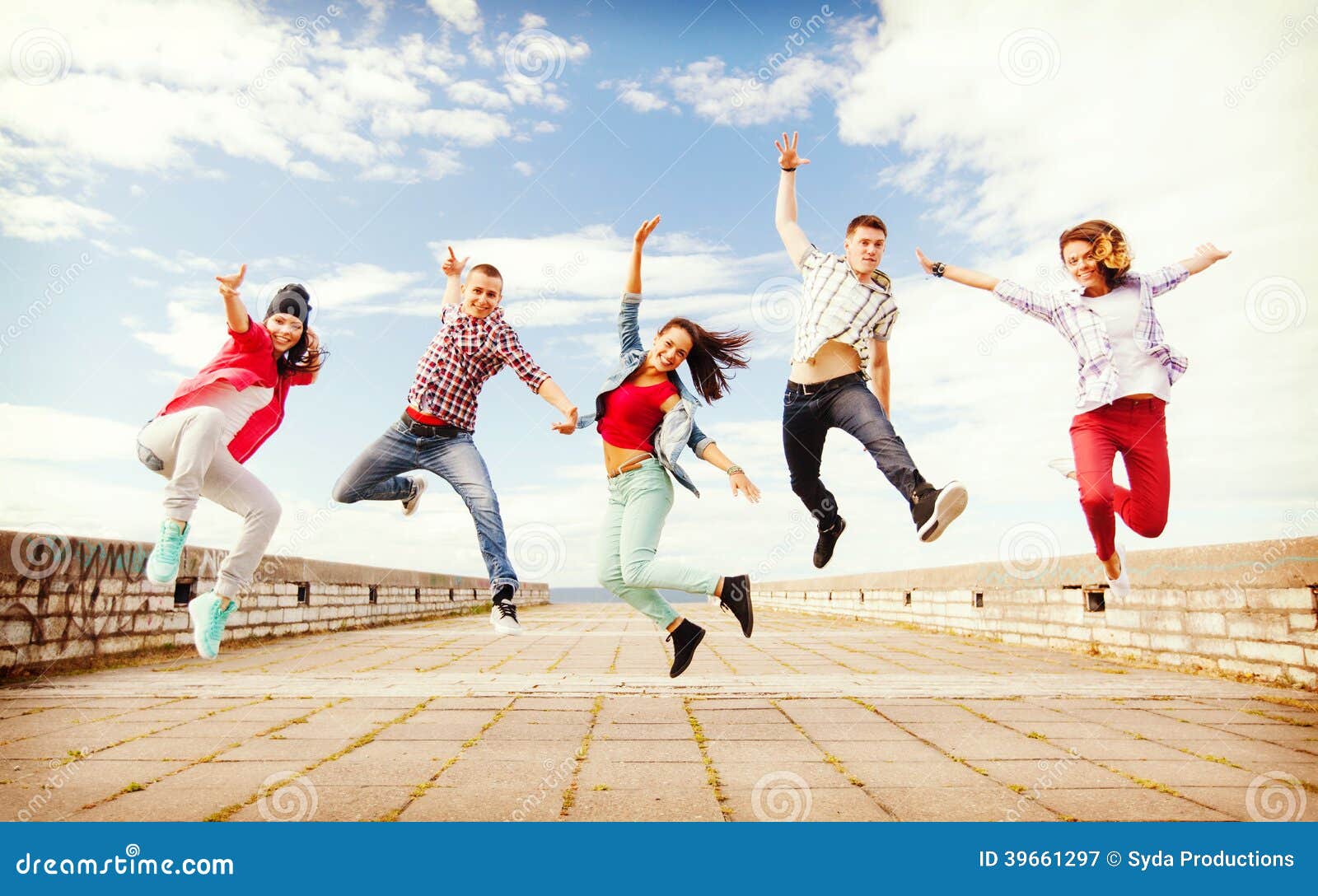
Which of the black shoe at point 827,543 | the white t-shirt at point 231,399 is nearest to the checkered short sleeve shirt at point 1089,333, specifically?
the black shoe at point 827,543

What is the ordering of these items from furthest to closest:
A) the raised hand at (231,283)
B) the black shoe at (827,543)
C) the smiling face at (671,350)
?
1. the smiling face at (671,350)
2. the black shoe at (827,543)
3. the raised hand at (231,283)

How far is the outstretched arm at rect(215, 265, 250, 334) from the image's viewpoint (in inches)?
90.4

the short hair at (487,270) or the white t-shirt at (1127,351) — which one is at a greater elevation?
the short hair at (487,270)

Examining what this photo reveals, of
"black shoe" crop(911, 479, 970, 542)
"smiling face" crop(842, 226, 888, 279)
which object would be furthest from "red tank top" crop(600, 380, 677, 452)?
"black shoe" crop(911, 479, 970, 542)

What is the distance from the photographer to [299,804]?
9.42ft

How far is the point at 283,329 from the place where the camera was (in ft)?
7.85

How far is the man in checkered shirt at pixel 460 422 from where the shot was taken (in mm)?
2547

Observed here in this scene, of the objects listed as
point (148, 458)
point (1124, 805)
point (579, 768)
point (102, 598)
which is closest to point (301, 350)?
point (148, 458)

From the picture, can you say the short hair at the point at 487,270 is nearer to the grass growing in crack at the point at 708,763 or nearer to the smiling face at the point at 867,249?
the smiling face at the point at 867,249

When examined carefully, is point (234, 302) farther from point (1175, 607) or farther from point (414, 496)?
point (1175, 607)

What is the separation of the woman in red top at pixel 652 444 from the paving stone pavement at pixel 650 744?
0.78 meters

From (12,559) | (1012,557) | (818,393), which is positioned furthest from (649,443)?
(12,559)

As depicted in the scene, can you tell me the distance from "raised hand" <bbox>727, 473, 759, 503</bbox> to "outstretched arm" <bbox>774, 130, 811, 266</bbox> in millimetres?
699

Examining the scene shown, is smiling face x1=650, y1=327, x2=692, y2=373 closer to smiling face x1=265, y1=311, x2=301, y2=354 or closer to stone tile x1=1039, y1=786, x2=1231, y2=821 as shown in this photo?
smiling face x1=265, y1=311, x2=301, y2=354
